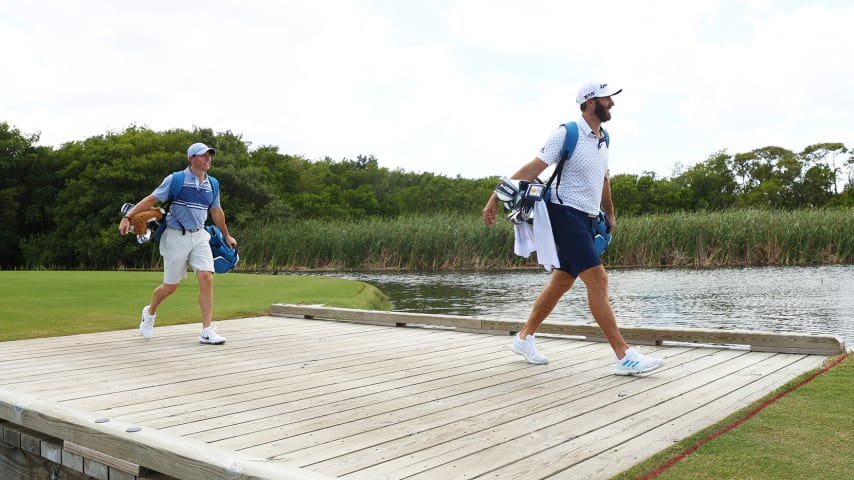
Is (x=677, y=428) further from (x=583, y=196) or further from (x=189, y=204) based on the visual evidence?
(x=189, y=204)

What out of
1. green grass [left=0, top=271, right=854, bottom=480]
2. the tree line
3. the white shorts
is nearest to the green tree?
the tree line

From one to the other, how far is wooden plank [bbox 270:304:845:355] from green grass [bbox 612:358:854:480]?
150 cm

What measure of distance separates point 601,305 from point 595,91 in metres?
1.50

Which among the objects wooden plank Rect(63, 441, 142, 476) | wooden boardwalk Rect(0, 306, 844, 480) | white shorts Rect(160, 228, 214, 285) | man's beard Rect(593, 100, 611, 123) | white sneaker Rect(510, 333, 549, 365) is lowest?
wooden plank Rect(63, 441, 142, 476)

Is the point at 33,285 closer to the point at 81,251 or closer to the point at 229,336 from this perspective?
the point at 229,336

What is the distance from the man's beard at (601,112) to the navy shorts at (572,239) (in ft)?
2.27

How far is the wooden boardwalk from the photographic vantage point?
3.17m

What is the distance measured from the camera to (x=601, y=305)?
5.12 metres

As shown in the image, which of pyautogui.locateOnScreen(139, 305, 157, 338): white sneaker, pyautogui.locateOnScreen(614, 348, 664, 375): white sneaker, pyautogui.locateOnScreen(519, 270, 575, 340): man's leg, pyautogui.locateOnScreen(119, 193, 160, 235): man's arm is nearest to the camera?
pyautogui.locateOnScreen(614, 348, 664, 375): white sneaker

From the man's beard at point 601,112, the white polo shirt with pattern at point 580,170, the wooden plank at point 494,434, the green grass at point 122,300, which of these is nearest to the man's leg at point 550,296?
the white polo shirt with pattern at point 580,170

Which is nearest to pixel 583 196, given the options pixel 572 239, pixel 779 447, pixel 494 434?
pixel 572 239

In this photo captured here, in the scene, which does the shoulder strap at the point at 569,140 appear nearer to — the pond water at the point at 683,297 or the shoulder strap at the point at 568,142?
the shoulder strap at the point at 568,142

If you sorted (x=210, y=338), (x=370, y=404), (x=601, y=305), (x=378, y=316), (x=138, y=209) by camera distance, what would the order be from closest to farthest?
(x=370, y=404), (x=601, y=305), (x=138, y=209), (x=210, y=338), (x=378, y=316)

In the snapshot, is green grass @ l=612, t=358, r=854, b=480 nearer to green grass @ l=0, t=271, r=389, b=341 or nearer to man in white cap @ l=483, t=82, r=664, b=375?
man in white cap @ l=483, t=82, r=664, b=375
